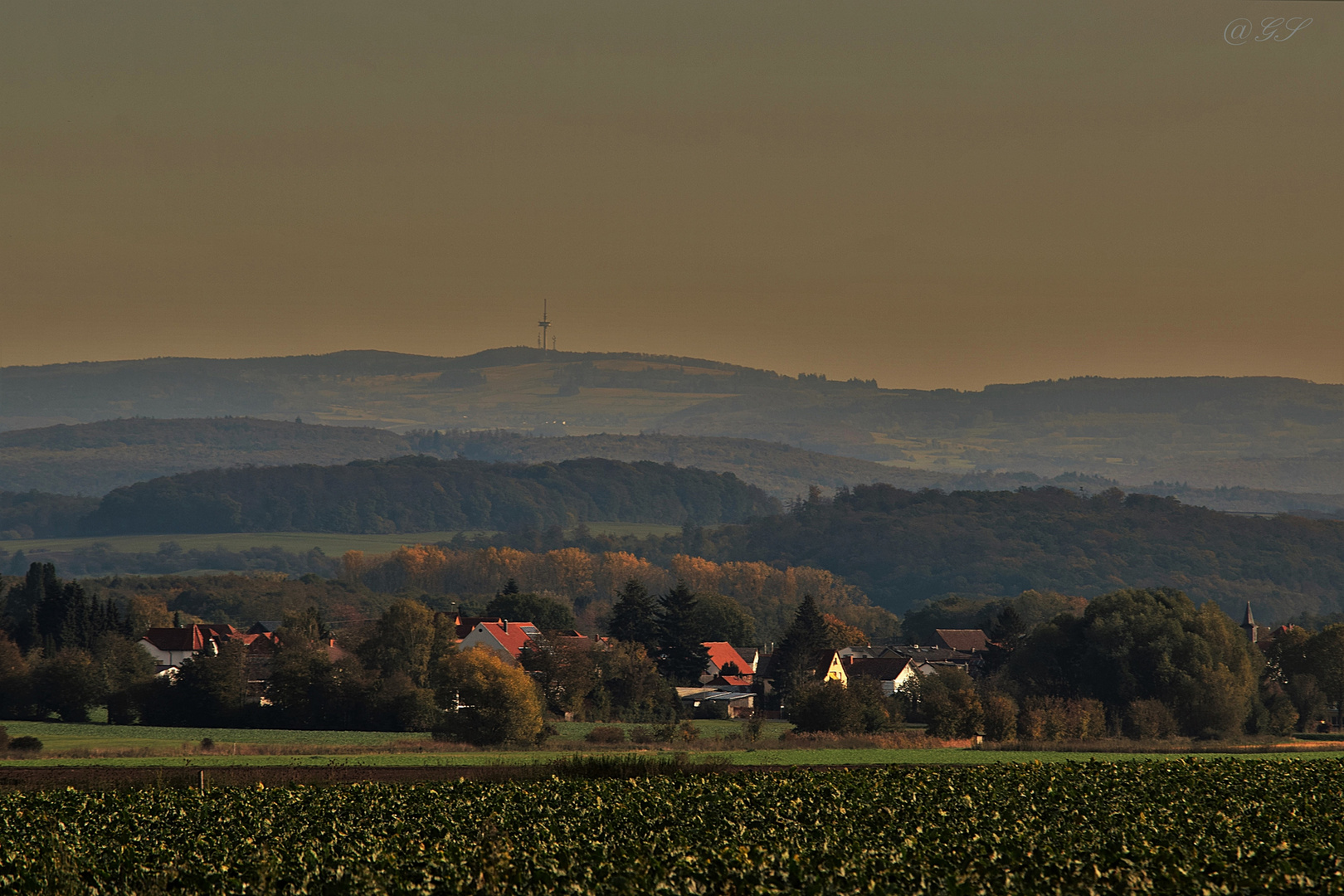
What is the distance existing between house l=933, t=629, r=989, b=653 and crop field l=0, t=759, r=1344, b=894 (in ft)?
443

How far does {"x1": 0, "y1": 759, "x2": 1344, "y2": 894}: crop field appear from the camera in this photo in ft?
86.8

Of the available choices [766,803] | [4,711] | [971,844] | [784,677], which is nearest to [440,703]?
[4,711]

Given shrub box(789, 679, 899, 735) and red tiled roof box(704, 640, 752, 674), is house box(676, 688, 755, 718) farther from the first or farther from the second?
shrub box(789, 679, 899, 735)

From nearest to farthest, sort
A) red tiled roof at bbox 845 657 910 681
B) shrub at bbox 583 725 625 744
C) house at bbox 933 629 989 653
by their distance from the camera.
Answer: shrub at bbox 583 725 625 744 → red tiled roof at bbox 845 657 910 681 → house at bbox 933 629 989 653

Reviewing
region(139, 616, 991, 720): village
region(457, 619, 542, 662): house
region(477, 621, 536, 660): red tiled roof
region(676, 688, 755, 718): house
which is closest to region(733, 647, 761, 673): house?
region(139, 616, 991, 720): village

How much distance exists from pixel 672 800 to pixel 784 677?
3525 inches

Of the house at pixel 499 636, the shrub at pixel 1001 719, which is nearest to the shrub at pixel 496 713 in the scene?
the shrub at pixel 1001 719

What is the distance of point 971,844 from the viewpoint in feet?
95.6

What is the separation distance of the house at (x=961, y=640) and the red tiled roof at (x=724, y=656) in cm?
3884

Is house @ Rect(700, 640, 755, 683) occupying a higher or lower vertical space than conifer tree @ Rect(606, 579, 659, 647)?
lower

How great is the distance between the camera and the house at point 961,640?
178 m

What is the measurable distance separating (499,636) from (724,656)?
27.0 meters

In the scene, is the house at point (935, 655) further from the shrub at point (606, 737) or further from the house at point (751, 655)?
the shrub at point (606, 737)

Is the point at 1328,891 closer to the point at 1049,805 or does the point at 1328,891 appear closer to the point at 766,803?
the point at 1049,805
